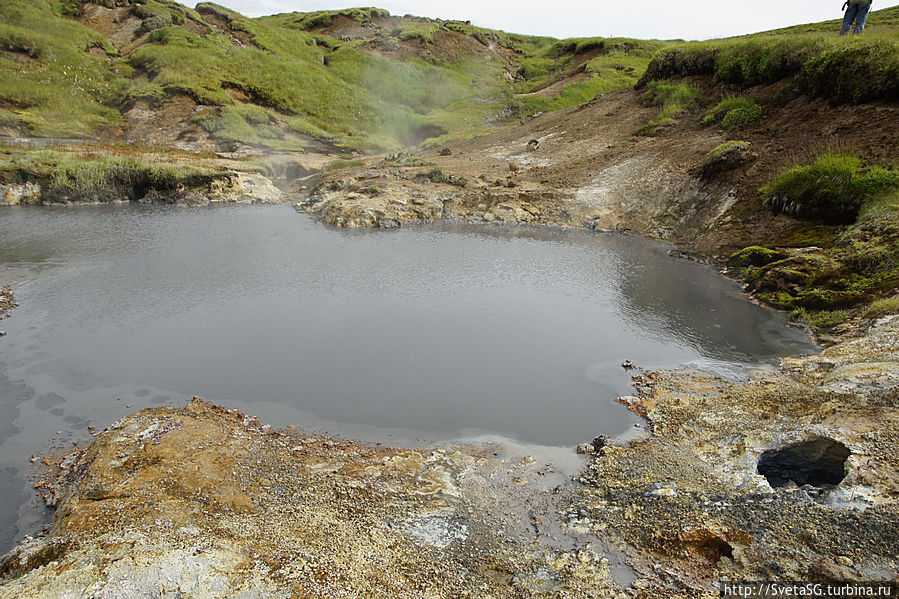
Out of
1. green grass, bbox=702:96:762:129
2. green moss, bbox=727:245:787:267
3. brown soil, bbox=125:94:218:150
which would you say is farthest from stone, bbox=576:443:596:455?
brown soil, bbox=125:94:218:150

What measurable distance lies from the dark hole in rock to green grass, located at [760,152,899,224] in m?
13.4

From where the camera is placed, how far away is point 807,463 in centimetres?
720

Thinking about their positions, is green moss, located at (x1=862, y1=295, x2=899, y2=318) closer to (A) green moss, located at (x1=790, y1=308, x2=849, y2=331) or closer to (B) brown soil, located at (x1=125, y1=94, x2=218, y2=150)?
(A) green moss, located at (x1=790, y1=308, x2=849, y2=331)

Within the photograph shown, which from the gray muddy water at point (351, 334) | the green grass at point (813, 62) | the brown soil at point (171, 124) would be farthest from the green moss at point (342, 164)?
the green grass at point (813, 62)

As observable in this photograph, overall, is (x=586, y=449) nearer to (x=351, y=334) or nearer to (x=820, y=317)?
(x=351, y=334)

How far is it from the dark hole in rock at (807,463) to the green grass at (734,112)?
2335cm

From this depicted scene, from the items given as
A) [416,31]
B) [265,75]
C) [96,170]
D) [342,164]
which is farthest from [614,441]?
[416,31]

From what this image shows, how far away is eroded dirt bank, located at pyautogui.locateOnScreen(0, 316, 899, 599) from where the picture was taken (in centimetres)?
502

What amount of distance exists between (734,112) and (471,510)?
Result: 2708cm

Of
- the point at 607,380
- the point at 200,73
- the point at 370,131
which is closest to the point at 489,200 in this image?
the point at 607,380

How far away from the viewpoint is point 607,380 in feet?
34.6

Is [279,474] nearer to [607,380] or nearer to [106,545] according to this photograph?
[106,545]

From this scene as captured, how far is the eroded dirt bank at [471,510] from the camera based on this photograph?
5016 millimetres

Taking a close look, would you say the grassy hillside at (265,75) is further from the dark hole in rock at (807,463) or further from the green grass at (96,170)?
the dark hole in rock at (807,463)
